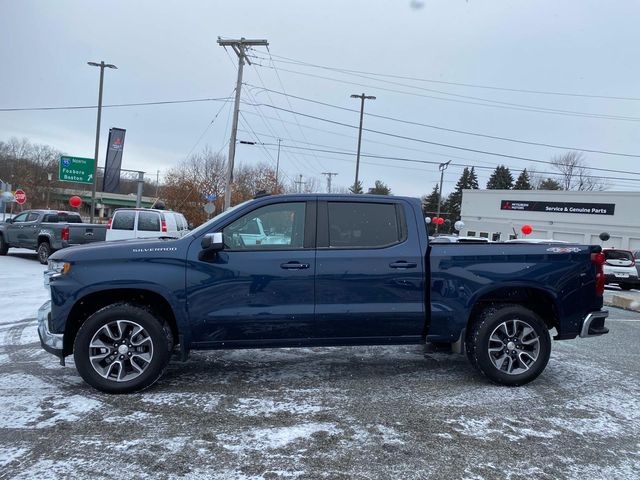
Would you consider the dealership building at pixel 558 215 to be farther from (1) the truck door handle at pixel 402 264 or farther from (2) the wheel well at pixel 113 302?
(2) the wheel well at pixel 113 302

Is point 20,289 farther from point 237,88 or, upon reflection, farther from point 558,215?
point 558,215

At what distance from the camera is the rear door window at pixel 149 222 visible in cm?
1459

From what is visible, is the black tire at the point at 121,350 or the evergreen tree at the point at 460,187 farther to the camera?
the evergreen tree at the point at 460,187

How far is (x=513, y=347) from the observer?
4875mm

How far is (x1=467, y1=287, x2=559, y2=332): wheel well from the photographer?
4957mm

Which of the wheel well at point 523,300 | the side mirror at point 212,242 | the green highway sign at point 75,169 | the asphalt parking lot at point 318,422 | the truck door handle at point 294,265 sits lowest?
the asphalt parking lot at point 318,422

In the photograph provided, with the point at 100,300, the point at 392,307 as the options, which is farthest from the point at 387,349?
the point at 100,300

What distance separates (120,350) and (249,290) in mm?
1271

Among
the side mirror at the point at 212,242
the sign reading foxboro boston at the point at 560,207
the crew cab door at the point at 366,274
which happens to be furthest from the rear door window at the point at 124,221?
the sign reading foxboro boston at the point at 560,207

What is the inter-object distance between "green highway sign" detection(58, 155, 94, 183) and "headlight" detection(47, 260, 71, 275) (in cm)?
3323

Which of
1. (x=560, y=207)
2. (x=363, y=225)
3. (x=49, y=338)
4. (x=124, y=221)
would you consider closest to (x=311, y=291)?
(x=363, y=225)

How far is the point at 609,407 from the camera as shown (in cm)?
445

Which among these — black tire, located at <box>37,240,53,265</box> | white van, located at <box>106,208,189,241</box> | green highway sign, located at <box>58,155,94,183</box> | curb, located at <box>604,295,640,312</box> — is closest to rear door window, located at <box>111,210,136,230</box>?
white van, located at <box>106,208,189,241</box>

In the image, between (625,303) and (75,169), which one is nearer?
(625,303)
